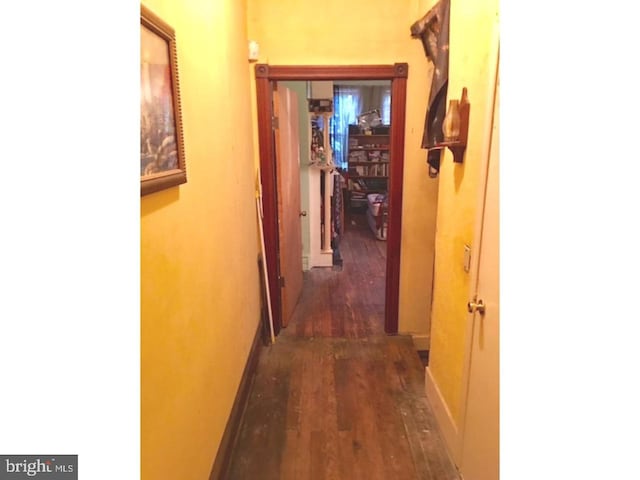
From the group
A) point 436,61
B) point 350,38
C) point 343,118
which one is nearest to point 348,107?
point 343,118

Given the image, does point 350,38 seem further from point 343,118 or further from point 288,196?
point 343,118

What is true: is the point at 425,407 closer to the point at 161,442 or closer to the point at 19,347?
the point at 161,442

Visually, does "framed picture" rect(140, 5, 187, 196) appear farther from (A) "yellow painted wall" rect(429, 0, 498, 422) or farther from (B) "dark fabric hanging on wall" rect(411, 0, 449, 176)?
(B) "dark fabric hanging on wall" rect(411, 0, 449, 176)

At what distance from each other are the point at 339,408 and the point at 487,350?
1153 mm

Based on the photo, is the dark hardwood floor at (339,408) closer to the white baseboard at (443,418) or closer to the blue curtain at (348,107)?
the white baseboard at (443,418)

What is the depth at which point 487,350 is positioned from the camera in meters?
1.54

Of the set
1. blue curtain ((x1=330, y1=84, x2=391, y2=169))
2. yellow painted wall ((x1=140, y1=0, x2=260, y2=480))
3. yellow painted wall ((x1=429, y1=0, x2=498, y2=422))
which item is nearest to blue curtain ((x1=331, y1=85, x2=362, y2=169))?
blue curtain ((x1=330, y1=84, x2=391, y2=169))

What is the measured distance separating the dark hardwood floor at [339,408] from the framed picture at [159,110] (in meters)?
1.49

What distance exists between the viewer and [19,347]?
0.47 metres

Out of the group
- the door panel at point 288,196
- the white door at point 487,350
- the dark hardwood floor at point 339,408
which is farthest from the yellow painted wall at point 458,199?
the door panel at point 288,196

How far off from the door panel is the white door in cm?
186

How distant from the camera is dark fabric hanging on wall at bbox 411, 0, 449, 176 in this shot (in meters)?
2.16
